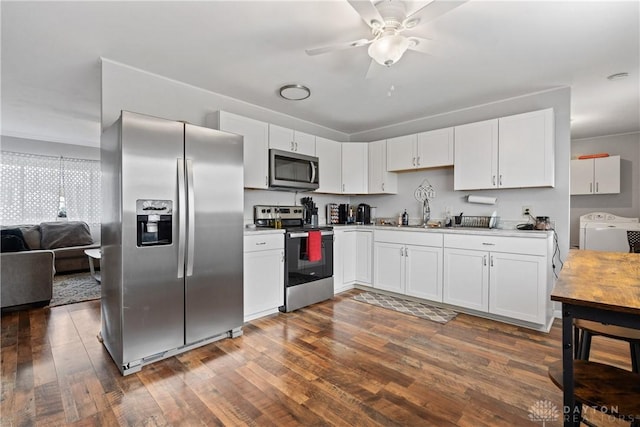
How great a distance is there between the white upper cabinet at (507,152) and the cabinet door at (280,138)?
201 cm

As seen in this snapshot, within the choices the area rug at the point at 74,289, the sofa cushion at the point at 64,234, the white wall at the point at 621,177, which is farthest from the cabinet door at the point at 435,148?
the sofa cushion at the point at 64,234

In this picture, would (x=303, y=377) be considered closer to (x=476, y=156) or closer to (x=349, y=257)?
(x=349, y=257)

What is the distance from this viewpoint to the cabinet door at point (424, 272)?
3438 millimetres

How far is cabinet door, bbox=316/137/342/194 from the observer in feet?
13.6

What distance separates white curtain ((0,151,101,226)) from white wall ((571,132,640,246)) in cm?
953

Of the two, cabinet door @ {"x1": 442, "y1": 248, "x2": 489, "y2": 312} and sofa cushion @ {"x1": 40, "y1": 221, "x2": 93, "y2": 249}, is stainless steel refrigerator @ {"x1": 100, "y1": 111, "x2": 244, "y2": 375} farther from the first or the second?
sofa cushion @ {"x1": 40, "y1": 221, "x2": 93, "y2": 249}

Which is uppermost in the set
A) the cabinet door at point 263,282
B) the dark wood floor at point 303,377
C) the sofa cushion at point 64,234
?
the sofa cushion at point 64,234

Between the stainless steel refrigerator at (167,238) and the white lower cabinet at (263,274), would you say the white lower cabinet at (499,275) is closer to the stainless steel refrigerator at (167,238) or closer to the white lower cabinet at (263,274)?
the white lower cabinet at (263,274)

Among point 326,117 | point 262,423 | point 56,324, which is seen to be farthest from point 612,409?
point 56,324

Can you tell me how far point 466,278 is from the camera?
10.6 ft

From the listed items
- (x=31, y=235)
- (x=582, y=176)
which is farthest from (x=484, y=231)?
(x=31, y=235)

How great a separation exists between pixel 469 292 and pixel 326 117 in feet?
9.37

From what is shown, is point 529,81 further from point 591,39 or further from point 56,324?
point 56,324

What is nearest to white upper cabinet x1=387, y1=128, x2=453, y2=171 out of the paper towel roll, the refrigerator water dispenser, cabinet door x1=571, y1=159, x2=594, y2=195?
the paper towel roll
